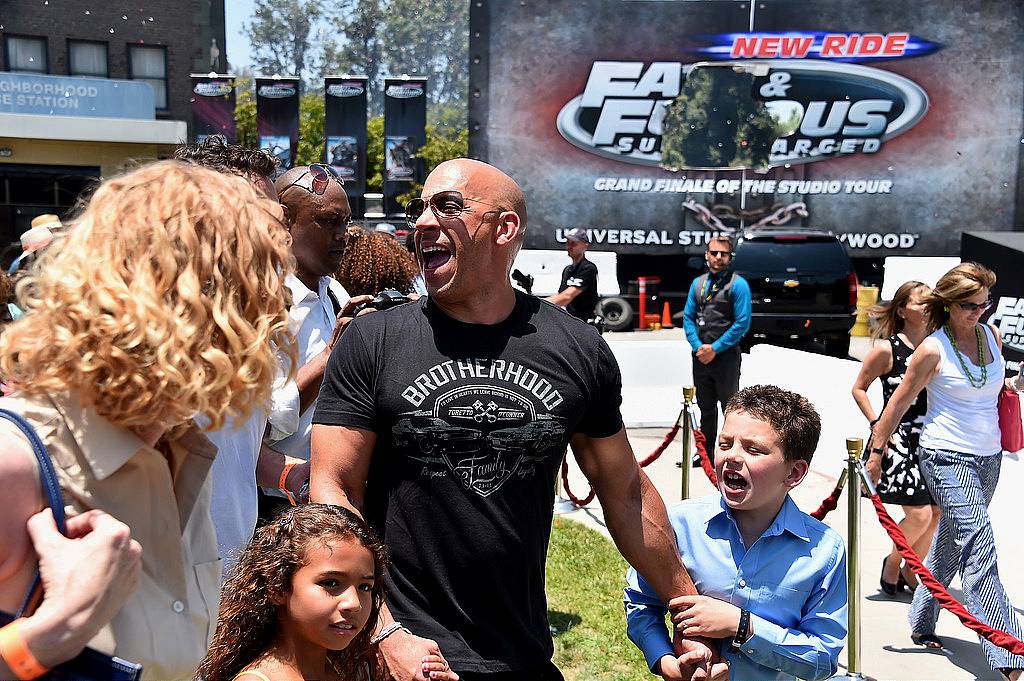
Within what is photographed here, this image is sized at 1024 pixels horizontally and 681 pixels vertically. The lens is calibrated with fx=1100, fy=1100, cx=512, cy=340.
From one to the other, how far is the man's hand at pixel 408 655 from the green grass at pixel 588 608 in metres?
2.95

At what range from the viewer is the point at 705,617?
122 inches

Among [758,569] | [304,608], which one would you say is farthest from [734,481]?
[304,608]

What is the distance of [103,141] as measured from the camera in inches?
1256

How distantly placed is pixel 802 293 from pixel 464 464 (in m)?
16.5

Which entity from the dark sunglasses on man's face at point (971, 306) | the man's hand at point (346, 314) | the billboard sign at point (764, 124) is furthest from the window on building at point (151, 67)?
the man's hand at point (346, 314)

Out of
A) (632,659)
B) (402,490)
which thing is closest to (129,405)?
(402,490)

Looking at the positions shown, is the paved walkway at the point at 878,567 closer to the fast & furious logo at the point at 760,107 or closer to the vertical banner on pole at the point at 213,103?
the fast & furious logo at the point at 760,107

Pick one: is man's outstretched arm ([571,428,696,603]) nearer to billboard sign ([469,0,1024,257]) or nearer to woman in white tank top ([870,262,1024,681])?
woman in white tank top ([870,262,1024,681])

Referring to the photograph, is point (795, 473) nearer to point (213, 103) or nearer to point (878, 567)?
point (878, 567)

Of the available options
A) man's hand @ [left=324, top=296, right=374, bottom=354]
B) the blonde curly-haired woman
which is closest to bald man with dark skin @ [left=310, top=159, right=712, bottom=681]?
man's hand @ [left=324, top=296, right=374, bottom=354]

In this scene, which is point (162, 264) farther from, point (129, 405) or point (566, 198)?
point (566, 198)

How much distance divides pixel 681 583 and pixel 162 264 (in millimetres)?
1939

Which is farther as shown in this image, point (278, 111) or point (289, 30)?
point (289, 30)

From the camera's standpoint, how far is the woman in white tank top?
18.4 feet
